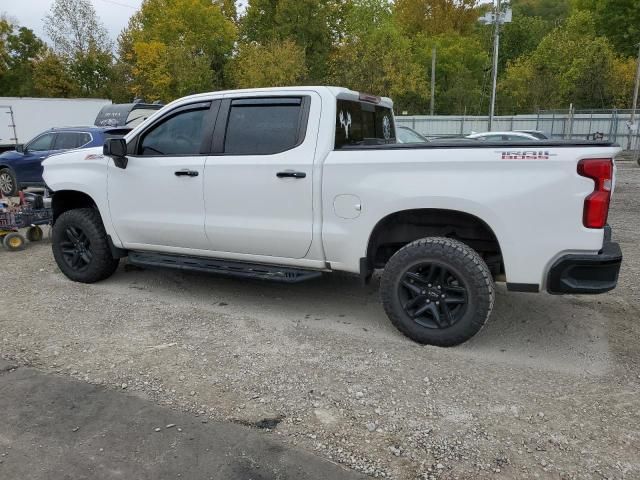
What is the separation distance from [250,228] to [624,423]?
302 centimetres

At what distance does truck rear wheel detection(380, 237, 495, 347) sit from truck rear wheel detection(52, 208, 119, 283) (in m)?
3.15

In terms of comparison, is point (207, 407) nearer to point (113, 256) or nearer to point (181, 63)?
point (113, 256)

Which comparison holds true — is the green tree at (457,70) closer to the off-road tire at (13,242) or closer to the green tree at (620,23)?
the green tree at (620,23)

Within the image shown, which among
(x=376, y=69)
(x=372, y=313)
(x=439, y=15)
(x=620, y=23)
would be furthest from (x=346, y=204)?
(x=439, y=15)

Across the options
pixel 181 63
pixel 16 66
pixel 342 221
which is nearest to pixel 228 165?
pixel 342 221

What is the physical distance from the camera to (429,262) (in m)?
3.92

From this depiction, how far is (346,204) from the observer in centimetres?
416

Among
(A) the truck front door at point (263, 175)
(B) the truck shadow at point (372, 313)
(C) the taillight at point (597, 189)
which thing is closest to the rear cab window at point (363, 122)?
(A) the truck front door at point (263, 175)

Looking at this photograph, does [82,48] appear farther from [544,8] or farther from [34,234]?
[544,8]

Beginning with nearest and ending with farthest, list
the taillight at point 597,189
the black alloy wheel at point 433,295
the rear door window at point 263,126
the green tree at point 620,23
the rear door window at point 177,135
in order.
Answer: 1. the taillight at point 597,189
2. the black alloy wheel at point 433,295
3. the rear door window at point 263,126
4. the rear door window at point 177,135
5. the green tree at point 620,23

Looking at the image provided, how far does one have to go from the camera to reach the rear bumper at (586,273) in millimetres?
3559

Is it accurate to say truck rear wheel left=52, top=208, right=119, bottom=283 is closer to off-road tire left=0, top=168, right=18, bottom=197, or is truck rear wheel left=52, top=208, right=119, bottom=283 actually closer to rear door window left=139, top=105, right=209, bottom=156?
rear door window left=139, top=105, right=209, bottom=156

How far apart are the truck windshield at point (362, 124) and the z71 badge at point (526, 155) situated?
54.7 inches

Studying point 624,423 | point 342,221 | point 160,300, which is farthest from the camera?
point 160,300
